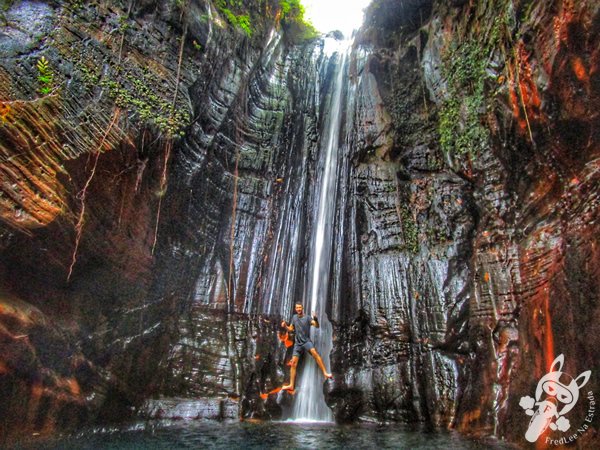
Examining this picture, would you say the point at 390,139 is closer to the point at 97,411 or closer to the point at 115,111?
the point at 115,111

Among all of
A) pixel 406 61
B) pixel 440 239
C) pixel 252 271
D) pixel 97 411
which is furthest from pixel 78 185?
pixel 406 61

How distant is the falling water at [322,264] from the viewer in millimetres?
8234

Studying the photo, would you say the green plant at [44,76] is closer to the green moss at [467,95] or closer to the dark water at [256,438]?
the dark water at [256,438]

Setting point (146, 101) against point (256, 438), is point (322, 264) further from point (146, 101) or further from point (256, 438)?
point (146, 101)

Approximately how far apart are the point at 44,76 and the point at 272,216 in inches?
235

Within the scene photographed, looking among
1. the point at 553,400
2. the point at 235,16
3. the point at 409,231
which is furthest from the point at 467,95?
the point at 235,16

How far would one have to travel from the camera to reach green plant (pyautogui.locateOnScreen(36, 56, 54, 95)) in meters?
5.56

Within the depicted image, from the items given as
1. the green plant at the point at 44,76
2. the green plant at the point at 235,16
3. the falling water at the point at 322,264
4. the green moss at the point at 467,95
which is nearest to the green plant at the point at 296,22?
the falling water at the point at 322,264

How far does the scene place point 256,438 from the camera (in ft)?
18.1

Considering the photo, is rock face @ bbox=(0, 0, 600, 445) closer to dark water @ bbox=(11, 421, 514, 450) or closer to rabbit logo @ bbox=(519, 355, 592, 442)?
rabbit logo @ bbox=(519, 355, 592, 442)

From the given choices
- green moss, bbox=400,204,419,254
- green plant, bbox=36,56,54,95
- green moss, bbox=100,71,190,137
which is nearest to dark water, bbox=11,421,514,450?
green moss, bbox=400,204,419,254

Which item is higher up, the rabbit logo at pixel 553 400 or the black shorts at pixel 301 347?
the black shorts at pixel 301 347

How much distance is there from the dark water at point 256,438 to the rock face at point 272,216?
53 centimetres

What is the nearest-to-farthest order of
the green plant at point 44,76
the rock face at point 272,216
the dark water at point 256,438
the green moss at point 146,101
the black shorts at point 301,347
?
the dark water at point 256,438 < the rock face at point 272,216 < the green plant at point 44,76 < the green moss at point 146,101 < the black shorts at point 301,347
